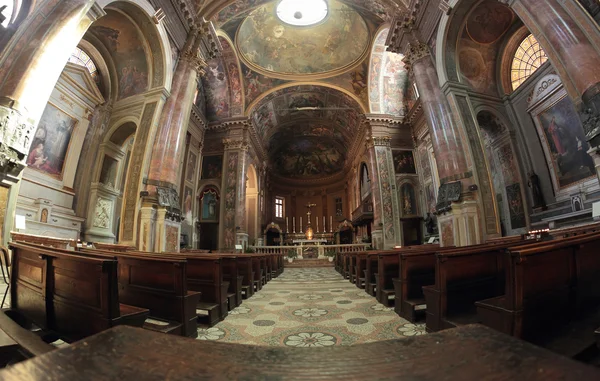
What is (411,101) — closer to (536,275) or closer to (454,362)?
(536,275)

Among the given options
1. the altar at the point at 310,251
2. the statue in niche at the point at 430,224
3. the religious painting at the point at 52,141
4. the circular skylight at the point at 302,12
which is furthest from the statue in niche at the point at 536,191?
the religious painting at the point at 52,141

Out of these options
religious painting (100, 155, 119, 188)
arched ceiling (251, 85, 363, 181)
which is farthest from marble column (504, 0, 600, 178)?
religious painting (100, 155, 119, 188)

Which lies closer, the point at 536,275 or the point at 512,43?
the point at 536,275

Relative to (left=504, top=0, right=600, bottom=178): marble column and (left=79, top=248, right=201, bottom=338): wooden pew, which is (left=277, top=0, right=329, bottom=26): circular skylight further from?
(left=79, top=248, right=201, bottom=338): wooden pew

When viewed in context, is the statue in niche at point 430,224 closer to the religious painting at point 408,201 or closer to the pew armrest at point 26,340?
the religious painting at point 408,201

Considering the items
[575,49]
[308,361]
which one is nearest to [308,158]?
[575,49]

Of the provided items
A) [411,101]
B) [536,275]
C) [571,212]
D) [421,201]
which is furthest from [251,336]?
[411,101]

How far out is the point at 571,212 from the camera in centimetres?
793

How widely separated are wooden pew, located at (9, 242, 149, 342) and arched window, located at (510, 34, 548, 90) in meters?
13.2

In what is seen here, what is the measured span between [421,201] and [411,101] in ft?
21.7

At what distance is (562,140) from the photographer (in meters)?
8.69

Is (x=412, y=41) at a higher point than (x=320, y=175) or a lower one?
higher

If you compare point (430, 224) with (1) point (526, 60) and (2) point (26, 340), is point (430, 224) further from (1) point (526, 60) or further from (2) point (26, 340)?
(2) point (26, 340)

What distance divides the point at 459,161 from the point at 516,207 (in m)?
4.12
